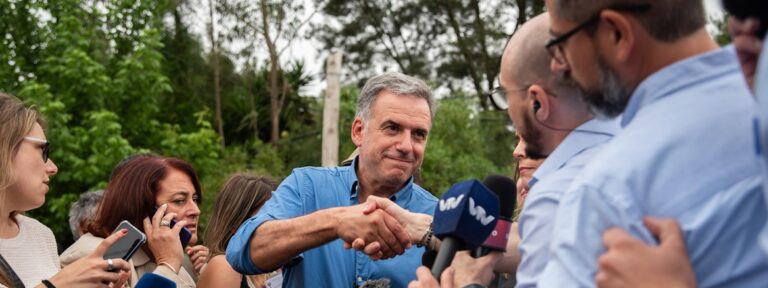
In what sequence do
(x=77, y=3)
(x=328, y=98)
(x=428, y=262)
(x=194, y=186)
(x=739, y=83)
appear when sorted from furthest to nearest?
(x=77, y=3) → (x=328, y=98) → (x=194, y=186) → (x=428, y=262) → (x=739, y=83)

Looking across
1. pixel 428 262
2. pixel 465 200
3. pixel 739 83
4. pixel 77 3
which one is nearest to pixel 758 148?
pixel 739 83

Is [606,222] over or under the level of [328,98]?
over

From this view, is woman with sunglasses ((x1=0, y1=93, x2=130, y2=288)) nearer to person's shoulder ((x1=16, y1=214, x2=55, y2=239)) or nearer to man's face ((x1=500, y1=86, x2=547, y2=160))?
person's shoulder ((x1=16, y1=214, x2=55, y2=239))

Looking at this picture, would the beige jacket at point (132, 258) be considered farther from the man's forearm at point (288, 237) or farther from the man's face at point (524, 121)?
the man's face at point (524, 121)

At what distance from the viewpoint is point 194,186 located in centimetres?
604

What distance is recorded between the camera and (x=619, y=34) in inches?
84.8

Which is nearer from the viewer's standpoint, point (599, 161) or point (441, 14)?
point (599, 161)

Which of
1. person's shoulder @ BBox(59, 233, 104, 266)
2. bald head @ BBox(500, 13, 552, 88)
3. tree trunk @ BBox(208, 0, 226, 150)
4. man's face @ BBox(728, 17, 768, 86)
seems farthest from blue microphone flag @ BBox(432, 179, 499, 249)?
tree trunk @ BBox(208, 0, 226, 150)

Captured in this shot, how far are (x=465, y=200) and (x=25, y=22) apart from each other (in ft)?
67.7

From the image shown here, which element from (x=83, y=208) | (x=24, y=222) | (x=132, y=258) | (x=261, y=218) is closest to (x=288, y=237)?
(x=261, y=218)

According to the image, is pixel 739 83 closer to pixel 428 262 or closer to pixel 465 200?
pixel 465 200

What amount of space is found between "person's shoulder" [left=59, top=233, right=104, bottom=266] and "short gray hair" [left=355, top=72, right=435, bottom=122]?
163 centimetres

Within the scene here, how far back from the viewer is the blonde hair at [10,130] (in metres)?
4.38

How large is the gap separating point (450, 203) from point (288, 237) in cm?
137
